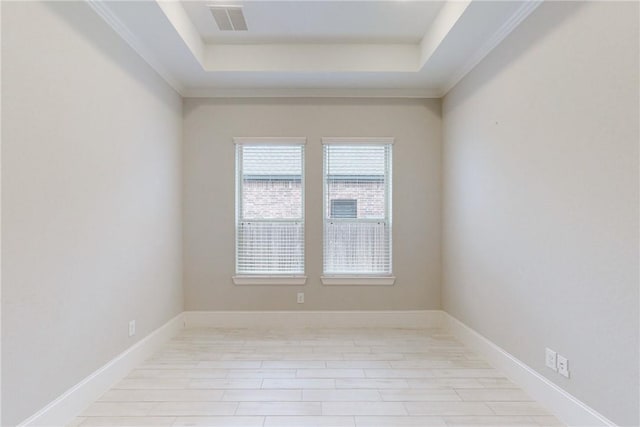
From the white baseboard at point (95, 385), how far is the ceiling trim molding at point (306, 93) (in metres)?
2.63

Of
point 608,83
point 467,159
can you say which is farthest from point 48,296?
point 467,159

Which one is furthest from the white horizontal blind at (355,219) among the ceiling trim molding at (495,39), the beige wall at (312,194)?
the ceiling trim molding at (495,39)

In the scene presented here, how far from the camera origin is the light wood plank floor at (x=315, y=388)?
2279mm

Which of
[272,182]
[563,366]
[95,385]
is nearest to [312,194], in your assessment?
[272,182]

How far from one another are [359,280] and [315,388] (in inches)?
69.1

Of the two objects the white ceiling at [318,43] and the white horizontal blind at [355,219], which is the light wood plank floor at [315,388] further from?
the white ceiling at [318,43]

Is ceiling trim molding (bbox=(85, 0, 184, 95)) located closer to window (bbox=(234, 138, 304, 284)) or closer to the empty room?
the empty room

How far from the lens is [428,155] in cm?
430

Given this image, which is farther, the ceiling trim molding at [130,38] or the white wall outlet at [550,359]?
the ceiling trim molding at [130,38]

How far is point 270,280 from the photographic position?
426 cm

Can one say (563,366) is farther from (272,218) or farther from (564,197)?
(272,218)

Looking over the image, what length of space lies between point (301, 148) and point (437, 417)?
10.00 ft

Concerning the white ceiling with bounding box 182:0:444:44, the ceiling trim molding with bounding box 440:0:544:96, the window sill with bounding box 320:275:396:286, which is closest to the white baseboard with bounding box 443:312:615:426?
the window sill with bounding box 320:275:396:286

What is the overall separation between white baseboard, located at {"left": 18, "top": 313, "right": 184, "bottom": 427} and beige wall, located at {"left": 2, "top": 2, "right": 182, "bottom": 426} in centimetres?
6
